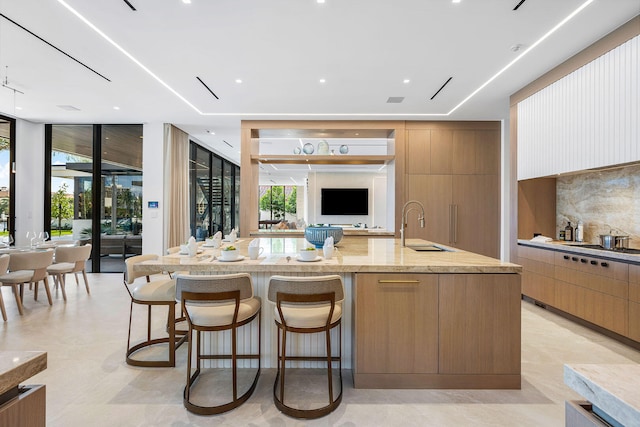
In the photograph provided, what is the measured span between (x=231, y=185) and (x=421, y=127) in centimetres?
684

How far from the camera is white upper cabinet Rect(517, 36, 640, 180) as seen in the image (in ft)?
9.05

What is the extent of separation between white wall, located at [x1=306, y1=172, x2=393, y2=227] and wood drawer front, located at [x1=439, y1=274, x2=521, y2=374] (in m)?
8.21

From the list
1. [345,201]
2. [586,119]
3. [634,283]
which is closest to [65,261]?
[634,283]

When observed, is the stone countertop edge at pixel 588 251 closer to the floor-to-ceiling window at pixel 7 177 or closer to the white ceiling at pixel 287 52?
the white ceiling at pixel 287 52

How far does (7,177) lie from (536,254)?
8.50 m

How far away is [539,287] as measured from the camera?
3855 mm

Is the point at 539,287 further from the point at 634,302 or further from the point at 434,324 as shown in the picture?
the point at 434,324

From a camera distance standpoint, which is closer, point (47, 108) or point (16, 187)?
point (47, 108)

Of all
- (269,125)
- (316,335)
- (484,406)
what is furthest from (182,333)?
(269,125)

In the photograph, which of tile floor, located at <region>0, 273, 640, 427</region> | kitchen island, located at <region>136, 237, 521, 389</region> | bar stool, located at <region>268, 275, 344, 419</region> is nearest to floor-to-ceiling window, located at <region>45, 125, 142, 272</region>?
tile floor, located at <region>0, 273, 640, 427</region>

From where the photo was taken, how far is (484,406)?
6.43 ft

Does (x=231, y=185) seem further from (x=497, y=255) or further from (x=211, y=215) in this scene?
(x=497, y=255)

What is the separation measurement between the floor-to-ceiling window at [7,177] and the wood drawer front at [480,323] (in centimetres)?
709

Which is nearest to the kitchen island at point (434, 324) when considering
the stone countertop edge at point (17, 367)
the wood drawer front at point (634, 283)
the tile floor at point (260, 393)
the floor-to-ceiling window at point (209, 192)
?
the tile floor at point (260, 393)
